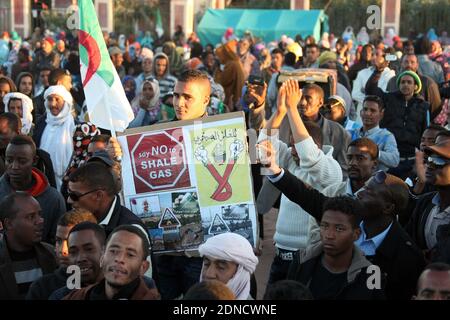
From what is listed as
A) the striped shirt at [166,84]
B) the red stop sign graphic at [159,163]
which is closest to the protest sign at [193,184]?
the red stop sign graphic at [159,163]

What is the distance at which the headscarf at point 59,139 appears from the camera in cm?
970

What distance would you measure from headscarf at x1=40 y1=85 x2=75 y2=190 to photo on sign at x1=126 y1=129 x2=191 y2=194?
357cm

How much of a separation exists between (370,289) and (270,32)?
28.7m

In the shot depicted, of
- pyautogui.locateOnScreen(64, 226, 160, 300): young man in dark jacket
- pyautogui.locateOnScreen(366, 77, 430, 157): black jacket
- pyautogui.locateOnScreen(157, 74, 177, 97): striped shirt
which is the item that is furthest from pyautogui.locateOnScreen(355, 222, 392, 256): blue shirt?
pyautogui.locateOnScreen(157, 74, 177, 97): striped shirt

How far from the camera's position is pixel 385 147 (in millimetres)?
9117

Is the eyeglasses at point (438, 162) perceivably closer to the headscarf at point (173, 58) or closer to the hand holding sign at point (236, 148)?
the hand holding sign at point (236, 148)

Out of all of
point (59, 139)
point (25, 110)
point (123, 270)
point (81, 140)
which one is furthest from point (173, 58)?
point (123, 270)

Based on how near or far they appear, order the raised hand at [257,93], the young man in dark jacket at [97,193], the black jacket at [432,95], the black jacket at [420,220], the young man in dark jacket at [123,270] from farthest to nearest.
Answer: the black jacket at [432,95], the raised hand at [257,93], the black jacket at [420,220], the young man in dark jacket at [97,193], the young man in dark jacket at [123,270]

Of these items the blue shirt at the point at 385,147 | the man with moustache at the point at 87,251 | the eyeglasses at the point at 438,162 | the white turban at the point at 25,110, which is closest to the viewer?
the man with moustache at the point at 87,251

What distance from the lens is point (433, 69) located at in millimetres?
15484

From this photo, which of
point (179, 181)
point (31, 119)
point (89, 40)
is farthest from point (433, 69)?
point (179, 181)

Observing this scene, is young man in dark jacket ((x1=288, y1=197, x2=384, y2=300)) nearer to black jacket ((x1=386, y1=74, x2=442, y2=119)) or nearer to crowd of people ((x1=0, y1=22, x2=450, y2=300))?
crowd of people ((x1=0, y1=22, x2=450, y2=300))

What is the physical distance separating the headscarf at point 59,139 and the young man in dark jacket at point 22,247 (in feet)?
12.1

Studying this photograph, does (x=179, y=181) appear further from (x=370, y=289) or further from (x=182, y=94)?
Result: (x=370, y=289)
